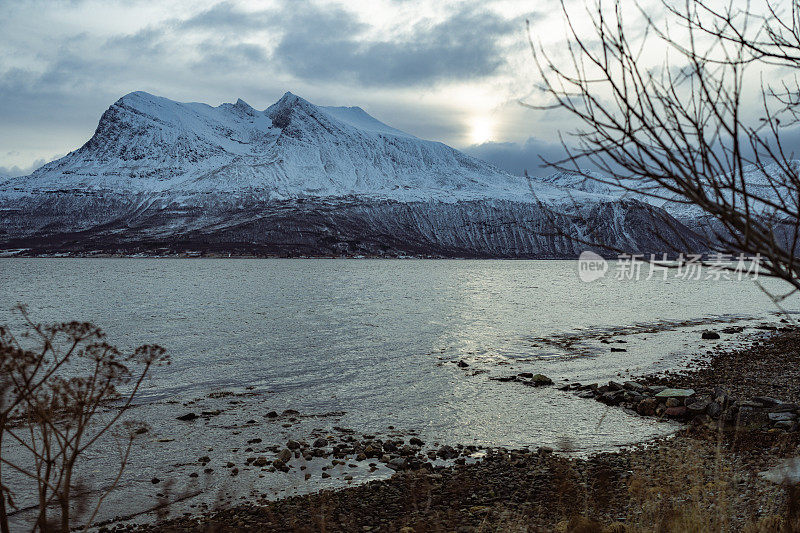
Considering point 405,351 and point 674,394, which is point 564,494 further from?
point 405,351

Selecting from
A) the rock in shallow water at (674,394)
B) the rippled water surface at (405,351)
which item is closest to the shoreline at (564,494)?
the rippled water surface at (405,351)

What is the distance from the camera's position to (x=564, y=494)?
11633mm

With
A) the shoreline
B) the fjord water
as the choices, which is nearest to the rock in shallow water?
the fjord water

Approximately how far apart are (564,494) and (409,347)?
2257 cm

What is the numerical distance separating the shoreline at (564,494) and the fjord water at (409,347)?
2.33m

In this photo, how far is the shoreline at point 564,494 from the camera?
9.00 metres

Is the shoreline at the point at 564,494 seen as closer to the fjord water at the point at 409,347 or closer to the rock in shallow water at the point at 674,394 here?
the fjord water at the point at 409,347

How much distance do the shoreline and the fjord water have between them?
2327 mm

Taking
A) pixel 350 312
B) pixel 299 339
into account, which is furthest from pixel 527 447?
pixel 350 312

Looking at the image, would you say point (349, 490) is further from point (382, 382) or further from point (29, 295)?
point (29, 295)

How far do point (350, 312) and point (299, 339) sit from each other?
1628 centimetres

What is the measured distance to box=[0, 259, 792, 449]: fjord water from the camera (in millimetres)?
19141

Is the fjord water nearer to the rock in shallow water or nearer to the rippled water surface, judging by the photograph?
the rippled water surface

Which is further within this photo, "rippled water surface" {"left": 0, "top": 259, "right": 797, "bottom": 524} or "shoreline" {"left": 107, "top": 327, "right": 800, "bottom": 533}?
"rippled water surface" {"left": 0, "top": 259, "right": 797, "bottom": 524}
